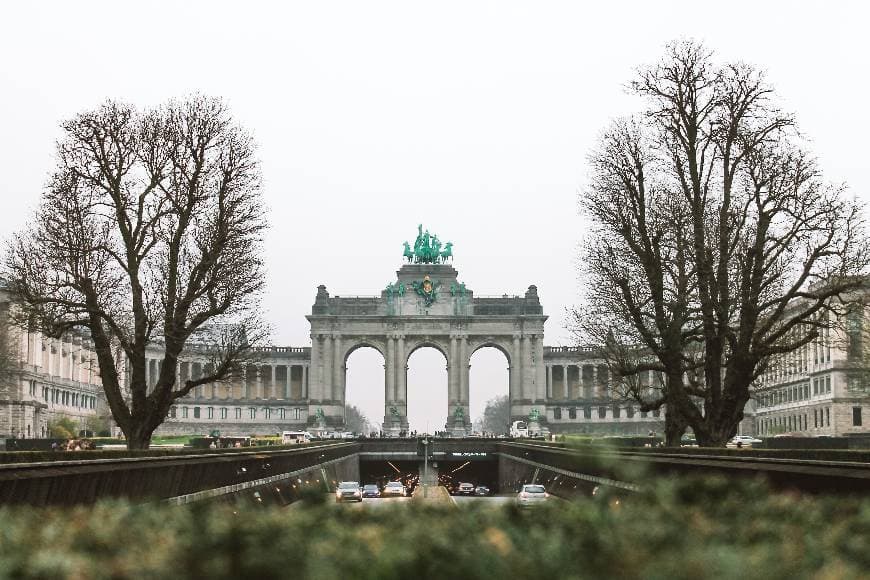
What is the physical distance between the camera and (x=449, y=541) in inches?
221

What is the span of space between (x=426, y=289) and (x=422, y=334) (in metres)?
7.13

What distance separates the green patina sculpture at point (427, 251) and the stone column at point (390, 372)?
14.1 meters

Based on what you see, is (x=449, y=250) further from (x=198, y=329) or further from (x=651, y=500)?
(x=651, y=500)

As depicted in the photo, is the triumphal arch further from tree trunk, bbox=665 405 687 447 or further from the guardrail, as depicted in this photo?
the guardrail

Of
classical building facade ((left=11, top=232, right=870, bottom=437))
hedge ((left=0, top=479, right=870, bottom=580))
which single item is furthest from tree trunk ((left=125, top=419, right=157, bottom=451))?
classical building facade ((left=11, top=232, right=870, bottom=437))

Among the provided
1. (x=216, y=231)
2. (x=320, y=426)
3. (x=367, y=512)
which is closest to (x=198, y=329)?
(x=216, y=231)

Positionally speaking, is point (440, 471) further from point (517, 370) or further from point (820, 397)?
point (517, 370)

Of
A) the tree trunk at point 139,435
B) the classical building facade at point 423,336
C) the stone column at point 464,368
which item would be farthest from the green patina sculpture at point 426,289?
the tree trunk at point 139,435

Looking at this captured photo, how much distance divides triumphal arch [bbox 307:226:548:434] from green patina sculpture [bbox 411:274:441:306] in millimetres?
157

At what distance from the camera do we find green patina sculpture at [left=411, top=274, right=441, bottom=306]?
188m

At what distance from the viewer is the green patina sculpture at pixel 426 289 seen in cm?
18825

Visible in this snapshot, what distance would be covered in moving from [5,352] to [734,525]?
340ft

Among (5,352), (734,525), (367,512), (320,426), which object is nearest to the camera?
(734,525)

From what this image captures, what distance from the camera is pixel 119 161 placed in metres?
54.8
